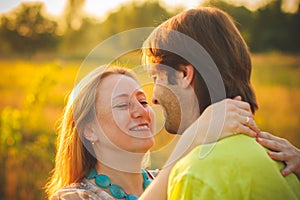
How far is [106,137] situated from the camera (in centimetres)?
246

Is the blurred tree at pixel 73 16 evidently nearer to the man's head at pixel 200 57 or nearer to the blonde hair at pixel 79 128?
the blonde hair at pixel 79 128

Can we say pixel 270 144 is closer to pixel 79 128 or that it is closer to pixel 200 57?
pixel 200 57

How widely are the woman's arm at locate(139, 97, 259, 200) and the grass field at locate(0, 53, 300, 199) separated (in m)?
2.95

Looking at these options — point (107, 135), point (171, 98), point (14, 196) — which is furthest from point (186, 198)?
point (14, 196)

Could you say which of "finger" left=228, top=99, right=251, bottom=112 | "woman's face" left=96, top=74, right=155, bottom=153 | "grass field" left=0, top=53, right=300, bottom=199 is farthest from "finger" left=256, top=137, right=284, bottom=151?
"grass field" left=0, top=53, right=300, bottom=199

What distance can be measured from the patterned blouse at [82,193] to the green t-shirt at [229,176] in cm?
76

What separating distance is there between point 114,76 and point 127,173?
42 centimetres

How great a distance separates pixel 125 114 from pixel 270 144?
0.76 meters

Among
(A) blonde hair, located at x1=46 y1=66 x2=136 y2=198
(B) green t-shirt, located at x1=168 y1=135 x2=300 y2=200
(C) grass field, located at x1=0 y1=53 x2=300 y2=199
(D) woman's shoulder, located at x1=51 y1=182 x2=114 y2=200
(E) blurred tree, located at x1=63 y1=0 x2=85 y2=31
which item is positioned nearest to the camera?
(B) green t-shirt, located at x1=168 y1=135 x2=300 y2=200

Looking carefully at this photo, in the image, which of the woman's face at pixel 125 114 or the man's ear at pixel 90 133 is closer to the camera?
the woman's face at pixel 125 114

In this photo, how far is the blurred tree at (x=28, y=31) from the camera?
6.79 meters

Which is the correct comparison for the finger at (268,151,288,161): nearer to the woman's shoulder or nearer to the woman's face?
the woman's face

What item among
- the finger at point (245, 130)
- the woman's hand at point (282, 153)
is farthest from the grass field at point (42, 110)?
the finger at point (245, 130)

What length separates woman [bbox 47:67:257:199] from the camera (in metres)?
2.39
